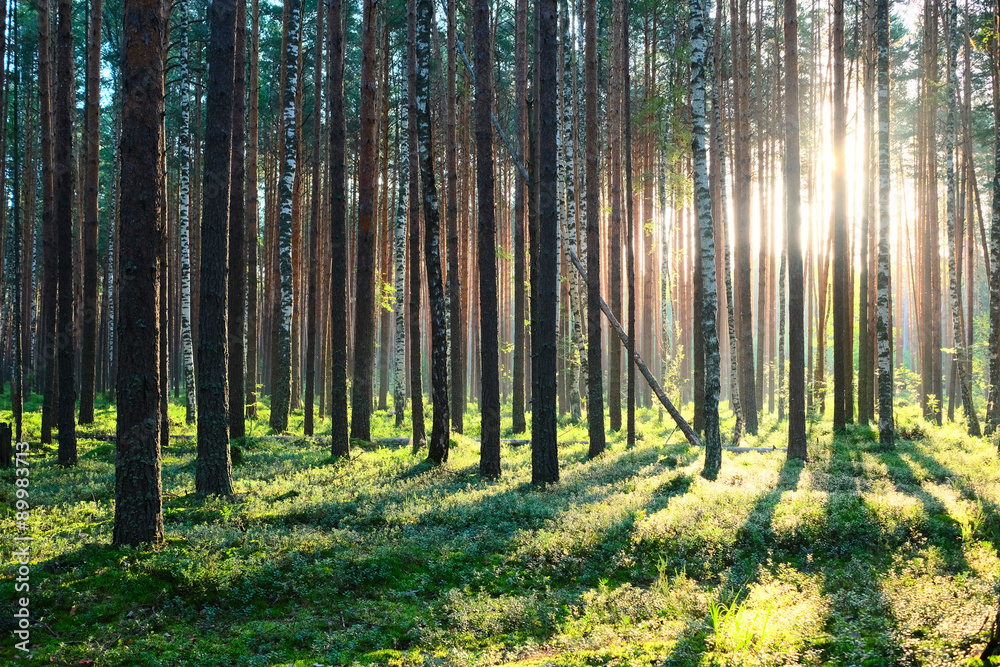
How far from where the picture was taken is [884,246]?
47.1ft

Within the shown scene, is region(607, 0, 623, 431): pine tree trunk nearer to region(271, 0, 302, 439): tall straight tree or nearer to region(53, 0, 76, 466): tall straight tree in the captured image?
region(271, 0, 302, 439): tall straight tree

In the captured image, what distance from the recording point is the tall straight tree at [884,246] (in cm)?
1412

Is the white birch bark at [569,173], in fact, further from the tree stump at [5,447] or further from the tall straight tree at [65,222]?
the tree stump at [5,447]

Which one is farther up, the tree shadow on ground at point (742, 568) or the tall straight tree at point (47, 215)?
the tall straight tree at point (47, 215)

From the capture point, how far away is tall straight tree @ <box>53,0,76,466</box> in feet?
38.9

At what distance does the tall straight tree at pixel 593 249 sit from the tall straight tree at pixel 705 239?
2.24m

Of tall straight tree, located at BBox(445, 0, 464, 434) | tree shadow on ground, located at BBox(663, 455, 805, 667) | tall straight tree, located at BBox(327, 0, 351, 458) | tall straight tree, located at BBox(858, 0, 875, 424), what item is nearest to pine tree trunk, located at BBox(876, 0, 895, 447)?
tall straight tree, located at BBox(858, 0, 875, 424)

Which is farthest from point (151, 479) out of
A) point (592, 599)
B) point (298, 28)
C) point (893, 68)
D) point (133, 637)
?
point (893, 68)

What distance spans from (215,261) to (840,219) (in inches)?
497

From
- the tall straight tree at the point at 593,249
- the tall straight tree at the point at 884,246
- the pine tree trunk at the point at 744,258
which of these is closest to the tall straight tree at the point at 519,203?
the tall straight tree at the point at 593,249

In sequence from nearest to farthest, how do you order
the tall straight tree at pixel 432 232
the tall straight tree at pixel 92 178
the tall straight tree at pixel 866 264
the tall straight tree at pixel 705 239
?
the tall straight tree at pixel 705 239, the tall straight tree at pixel 432 232, the tall straight tree at pixel 92 178, the tall straight tree at pixel 866 264

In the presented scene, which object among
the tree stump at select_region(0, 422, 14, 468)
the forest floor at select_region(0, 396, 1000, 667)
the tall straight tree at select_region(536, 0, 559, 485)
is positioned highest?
the tall straight tree at select_region(536, 0, 559, 485)

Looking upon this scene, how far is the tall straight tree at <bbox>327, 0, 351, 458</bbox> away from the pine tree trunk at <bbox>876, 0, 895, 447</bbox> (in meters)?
11.6

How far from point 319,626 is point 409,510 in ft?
11.3
